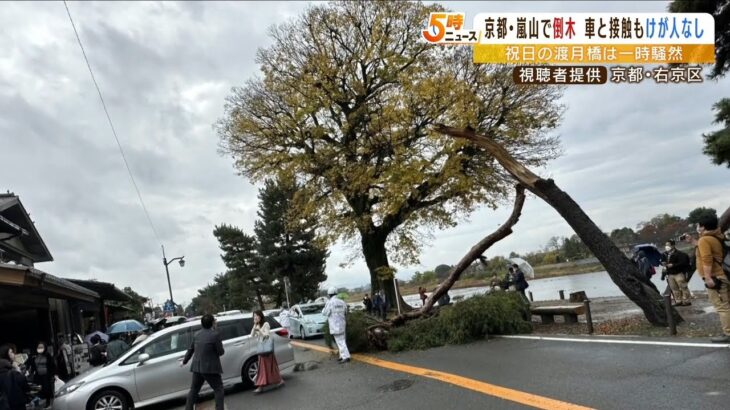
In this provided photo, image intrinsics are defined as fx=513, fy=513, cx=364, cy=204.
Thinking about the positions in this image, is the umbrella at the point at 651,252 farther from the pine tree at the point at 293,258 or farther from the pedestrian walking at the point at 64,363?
the pine tree at the point at 293,258

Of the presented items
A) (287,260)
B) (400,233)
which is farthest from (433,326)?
(287,260)

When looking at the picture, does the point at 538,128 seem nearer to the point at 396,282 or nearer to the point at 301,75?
the point at 396,282

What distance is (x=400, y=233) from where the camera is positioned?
24359mm

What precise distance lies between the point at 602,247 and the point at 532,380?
4773 mm

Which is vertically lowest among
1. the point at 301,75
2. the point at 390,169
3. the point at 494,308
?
the point at 494,308

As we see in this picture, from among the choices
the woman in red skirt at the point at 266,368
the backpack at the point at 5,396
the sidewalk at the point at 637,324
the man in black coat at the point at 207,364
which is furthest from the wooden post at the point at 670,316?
the backpack at the point at 5,396

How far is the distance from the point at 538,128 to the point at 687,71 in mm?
9721

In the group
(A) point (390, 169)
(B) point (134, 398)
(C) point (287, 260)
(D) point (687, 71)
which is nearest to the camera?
(B) point (134, 398)

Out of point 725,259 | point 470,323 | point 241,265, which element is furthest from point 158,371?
point 241,265

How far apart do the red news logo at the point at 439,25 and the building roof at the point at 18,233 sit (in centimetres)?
1567

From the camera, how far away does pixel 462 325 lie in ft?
39.9

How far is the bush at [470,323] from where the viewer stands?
39.9ft

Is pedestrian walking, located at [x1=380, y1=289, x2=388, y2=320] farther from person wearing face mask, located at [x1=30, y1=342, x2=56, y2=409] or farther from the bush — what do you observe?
person wearing face mask, located at [x1=30, y1=342, x2=56, y2=409]

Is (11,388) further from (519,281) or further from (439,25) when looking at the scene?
(439,25)
